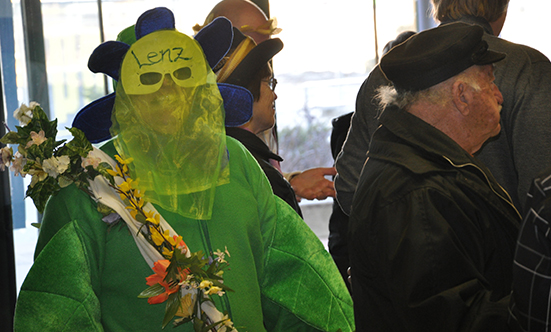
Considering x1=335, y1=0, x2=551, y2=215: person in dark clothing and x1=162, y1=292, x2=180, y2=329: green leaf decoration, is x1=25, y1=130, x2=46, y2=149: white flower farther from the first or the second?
x1=335, y1=0, x2=551, y2=215: person in dark clothing

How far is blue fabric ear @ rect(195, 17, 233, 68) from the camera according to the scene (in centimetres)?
155

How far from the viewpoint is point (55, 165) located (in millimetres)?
1341

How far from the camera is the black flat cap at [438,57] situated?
1.42 m

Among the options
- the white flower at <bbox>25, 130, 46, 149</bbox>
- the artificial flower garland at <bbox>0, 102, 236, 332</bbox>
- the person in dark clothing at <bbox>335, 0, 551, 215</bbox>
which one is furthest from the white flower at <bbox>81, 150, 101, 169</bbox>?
the person in dark clothing at <bbox>335, 0, 551, 215</bbox>

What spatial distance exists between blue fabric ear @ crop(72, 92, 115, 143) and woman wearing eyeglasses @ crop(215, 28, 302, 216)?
1.95 ft

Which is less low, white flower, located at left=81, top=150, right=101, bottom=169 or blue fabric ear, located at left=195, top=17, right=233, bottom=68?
blue fabric ear, located at left=195, top=17, right=233, bottom=68

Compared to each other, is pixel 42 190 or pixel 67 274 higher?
pixel 42 190

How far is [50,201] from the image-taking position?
4.58ft

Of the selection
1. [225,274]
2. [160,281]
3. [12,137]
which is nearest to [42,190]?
[12,137]

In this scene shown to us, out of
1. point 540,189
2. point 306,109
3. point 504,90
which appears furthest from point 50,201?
point 306,109

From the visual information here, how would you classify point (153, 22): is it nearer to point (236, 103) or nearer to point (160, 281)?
point (236, 103)

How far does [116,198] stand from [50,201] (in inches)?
6.8

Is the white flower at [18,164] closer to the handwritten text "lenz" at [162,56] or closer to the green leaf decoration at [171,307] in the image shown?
the handwritten text "lenz" at [162,56]

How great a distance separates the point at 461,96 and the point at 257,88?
0.89 metres
